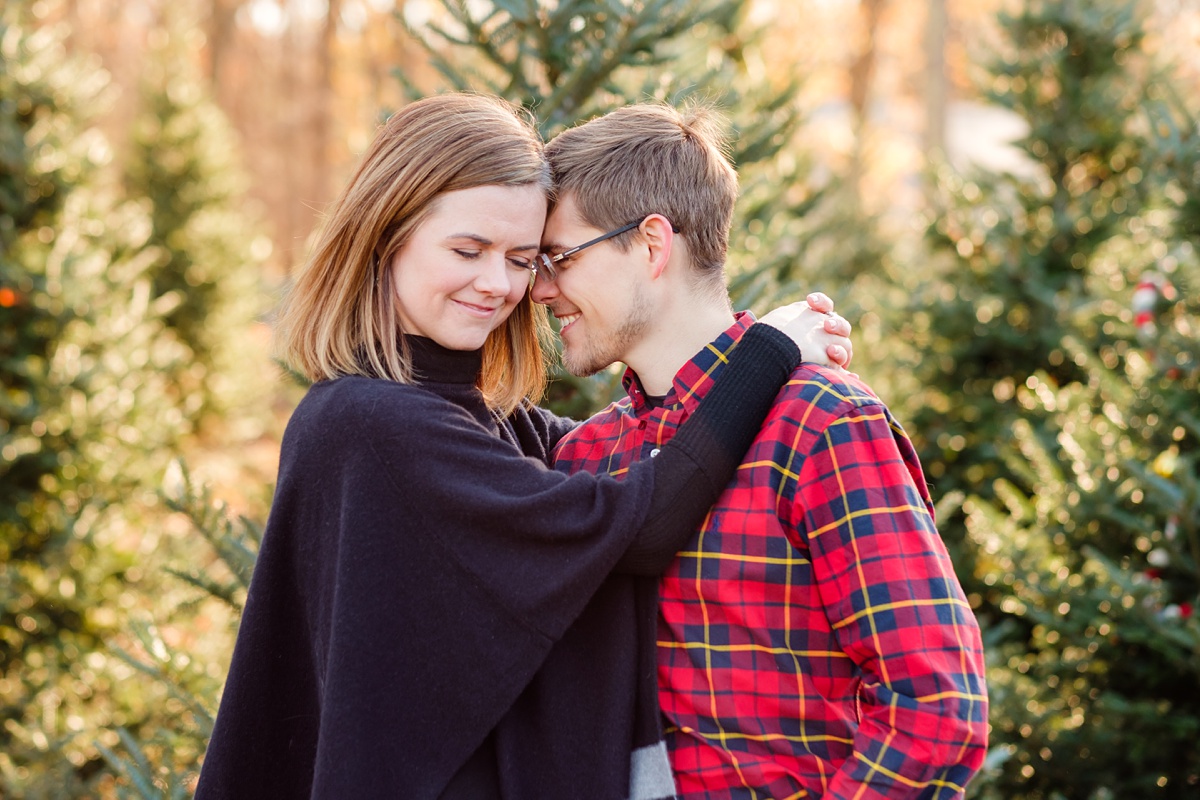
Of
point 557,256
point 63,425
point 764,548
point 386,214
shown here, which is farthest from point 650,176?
point 63,425

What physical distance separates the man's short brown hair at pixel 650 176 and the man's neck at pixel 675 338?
0.09 metres

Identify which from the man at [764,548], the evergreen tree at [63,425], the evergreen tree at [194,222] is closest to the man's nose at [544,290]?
the man at [764,548]

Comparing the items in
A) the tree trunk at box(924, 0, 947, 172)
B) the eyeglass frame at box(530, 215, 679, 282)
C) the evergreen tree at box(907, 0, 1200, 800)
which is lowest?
the evergreen tree at box(907, 0, 1200, 800)

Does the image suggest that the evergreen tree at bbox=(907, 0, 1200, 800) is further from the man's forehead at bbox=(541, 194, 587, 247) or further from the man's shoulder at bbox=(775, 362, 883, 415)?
the man's forehead at bbox=(541, 194, 587, 247)

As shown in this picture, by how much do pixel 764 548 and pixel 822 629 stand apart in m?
0.18

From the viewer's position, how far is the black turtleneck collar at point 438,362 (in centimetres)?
209

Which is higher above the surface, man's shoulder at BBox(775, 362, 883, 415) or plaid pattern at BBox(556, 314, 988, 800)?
man's shoulder at BBox(775, 362, 883, 415)

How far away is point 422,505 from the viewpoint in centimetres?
182

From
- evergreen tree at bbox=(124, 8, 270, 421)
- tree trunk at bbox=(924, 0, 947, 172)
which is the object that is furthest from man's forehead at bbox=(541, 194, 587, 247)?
tree trunk at bbox=(924, 0, 947, 172)

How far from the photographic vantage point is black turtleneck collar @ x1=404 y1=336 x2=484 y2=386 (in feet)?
6.84

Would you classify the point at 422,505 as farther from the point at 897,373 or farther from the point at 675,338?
the point at 897,373

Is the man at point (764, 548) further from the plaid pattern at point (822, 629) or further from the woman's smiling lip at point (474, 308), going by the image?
the woman's smiling lip at point (474, 308)

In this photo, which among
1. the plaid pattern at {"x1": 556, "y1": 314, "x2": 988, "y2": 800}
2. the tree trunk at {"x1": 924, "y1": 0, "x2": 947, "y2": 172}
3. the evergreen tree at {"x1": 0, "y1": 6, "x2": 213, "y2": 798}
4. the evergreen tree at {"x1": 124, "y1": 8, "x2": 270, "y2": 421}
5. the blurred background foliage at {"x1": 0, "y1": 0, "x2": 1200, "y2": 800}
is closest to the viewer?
the plaid pattern at {"x1": 556, "y1": 314, "x2": 988, "y2": 800}

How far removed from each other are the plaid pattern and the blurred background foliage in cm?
118
